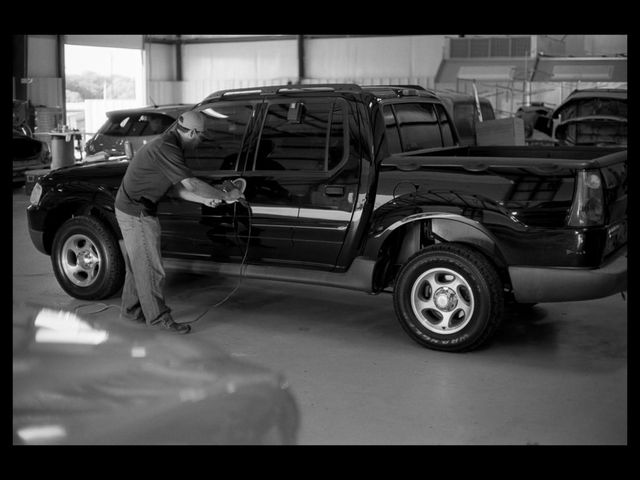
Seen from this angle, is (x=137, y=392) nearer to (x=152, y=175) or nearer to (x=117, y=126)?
(x=152, y=175)

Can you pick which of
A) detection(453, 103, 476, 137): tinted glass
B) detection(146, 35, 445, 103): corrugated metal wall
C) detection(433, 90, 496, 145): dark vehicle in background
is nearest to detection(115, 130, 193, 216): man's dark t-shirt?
detection(433, 90, 496, 145): dark vehicle in background

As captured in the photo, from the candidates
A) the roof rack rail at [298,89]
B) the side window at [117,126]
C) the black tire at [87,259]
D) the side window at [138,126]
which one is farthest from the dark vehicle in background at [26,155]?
the roof rack rail at [298,89]

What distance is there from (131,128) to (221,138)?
7991 mm

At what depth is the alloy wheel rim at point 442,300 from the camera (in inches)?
205

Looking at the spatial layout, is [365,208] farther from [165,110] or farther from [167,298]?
[165,110]

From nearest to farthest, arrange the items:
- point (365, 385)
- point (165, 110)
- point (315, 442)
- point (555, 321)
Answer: point (315, 442) → point (365, 385) → point (555, 321) → point (165, 110)

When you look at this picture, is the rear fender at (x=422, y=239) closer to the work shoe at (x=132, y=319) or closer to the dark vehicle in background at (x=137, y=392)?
the dark vehicle in background at (x=137, y=392)

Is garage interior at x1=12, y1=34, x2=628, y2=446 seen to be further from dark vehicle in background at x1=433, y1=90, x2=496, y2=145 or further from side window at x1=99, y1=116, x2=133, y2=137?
dark vehicle in background at x1=433, y1=90, x2=496, y2=145

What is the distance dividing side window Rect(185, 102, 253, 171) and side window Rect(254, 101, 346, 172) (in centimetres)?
20

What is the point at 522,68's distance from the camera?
73.4 ft

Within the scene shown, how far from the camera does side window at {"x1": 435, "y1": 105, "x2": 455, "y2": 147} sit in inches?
261
